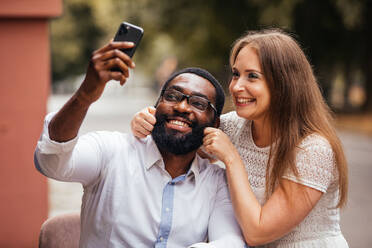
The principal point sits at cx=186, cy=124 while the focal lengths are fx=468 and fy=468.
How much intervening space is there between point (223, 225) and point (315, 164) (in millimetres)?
595

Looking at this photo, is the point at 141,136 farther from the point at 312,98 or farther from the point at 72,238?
the point at 312,98

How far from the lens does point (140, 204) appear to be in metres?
2.59

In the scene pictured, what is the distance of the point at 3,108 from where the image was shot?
14.1ft

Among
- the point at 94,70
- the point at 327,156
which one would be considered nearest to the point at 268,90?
the point at 327,156

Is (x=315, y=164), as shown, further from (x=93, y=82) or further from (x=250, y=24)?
(x=250, y=24)

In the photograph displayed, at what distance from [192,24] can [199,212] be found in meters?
17.7

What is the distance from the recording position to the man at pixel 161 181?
8.34ft

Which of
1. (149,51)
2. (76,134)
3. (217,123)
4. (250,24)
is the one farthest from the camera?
(149,51)

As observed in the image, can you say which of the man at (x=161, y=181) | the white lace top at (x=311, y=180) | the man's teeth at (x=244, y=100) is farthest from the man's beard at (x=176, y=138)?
the white lace top at (x=311, y=180)

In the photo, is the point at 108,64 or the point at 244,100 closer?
the point at 108,64

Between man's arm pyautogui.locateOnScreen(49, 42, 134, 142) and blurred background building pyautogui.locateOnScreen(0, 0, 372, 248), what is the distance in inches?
65.2

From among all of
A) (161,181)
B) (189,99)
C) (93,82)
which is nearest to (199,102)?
(189,99)

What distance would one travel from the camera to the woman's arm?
2.43m

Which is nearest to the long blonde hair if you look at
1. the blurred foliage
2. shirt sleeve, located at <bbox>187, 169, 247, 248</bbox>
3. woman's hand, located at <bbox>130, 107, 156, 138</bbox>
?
shirt sleeve, located at <bbox>187, 169, 247, 248</bbox>
